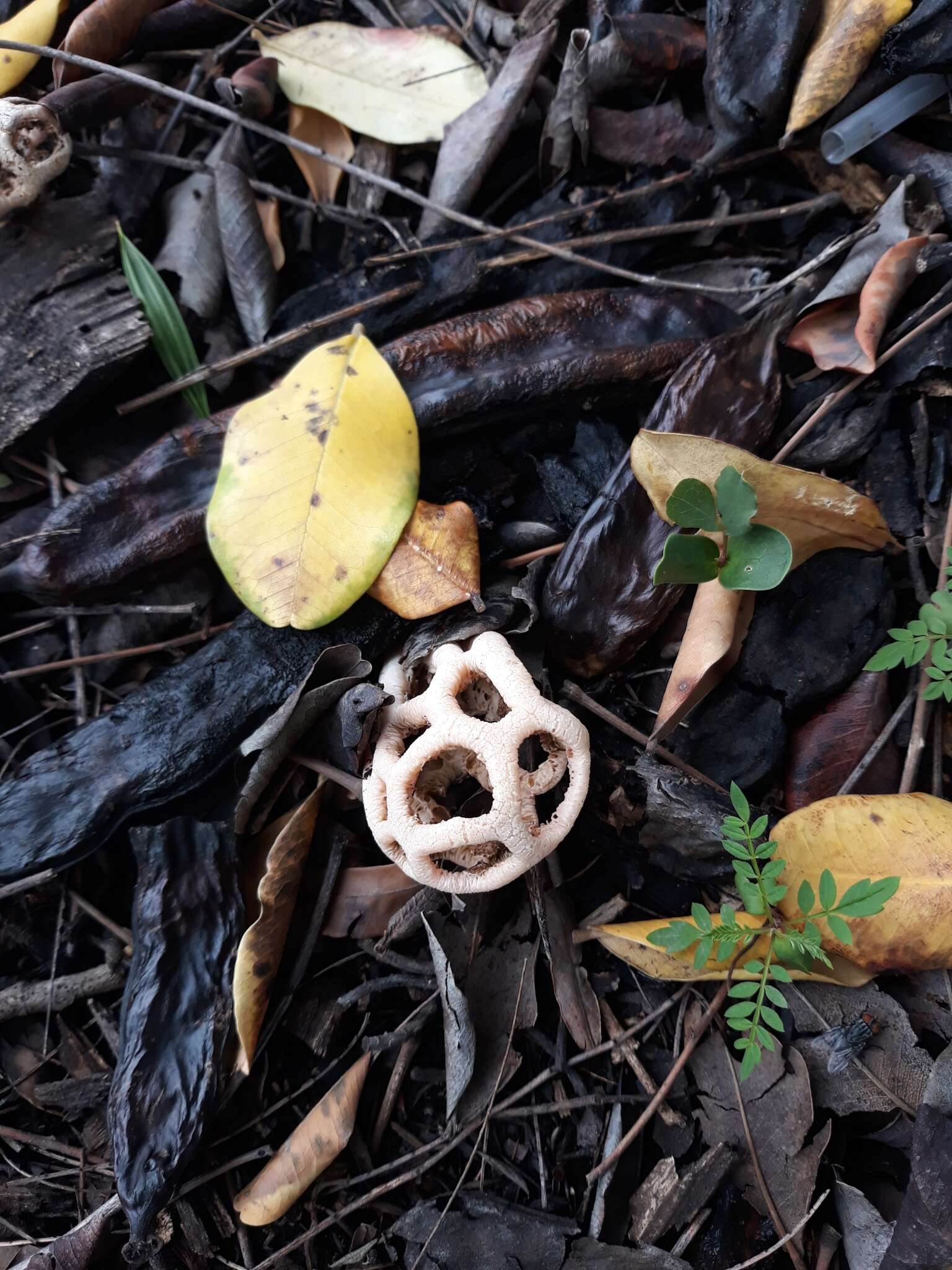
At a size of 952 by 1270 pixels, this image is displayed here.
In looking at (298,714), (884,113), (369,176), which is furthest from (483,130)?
(298,714)

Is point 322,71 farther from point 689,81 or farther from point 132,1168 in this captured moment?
point 132,1168

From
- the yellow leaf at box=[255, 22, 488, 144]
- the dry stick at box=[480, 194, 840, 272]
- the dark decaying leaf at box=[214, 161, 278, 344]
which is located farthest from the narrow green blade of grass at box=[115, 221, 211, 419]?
the dry stick at box=[480, 194, 840, 272]

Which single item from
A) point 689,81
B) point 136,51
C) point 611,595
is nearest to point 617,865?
point 611,595

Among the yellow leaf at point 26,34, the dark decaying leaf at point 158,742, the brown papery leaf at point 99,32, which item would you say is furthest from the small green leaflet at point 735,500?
the yellow leaf at point 26,34

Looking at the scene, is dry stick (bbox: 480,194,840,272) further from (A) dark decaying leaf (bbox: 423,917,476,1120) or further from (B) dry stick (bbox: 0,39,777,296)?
(A) dark decaying leaf (bbox: 423,917,476,1120)

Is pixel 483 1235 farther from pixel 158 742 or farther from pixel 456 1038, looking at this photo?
pixel 158 742

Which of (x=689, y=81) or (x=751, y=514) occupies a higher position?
(x=689, y=81)
